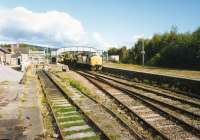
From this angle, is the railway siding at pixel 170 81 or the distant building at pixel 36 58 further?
the distant building at pixel 36 58

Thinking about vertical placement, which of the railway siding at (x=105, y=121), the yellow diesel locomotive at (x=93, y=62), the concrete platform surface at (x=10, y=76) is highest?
the yellow diesel locomotive at (x=93, y=62)

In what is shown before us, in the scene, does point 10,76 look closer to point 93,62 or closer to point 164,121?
point 93,62

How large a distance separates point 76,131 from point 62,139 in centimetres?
113

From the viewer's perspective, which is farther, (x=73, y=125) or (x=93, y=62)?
(x=93, y=62)

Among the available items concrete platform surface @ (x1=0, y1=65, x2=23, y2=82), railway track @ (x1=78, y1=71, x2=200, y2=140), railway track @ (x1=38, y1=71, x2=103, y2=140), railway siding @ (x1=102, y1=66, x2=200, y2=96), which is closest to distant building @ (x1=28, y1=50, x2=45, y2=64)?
concrete platform surface @ (x1=0, y1=65, x2=23, y2=82)

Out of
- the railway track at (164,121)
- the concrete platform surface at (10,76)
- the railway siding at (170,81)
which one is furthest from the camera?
the concrete platform surface at (10,76)

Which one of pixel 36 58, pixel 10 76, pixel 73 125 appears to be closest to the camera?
pixel 73 125

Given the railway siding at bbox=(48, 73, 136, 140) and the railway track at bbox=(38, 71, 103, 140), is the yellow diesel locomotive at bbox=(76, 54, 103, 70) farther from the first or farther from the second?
the railway track at bbox=(38, 71, 103, 140)

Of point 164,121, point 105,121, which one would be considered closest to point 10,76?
point 105,121

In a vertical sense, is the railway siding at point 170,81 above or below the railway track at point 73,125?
above

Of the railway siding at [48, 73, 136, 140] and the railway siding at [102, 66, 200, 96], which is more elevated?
the railway siding at [102, 66, 200, 96]

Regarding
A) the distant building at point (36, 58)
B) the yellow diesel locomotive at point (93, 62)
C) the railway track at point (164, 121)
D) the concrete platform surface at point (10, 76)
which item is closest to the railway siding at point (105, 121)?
the railway track at point (164, 121)

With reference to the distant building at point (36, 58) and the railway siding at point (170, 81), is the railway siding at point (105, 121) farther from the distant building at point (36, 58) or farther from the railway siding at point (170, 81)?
the distant building at point (36, 58)

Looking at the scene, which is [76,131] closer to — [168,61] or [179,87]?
[179,87]
